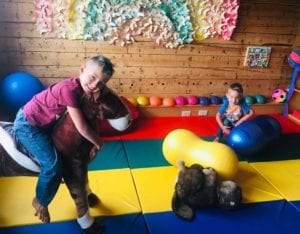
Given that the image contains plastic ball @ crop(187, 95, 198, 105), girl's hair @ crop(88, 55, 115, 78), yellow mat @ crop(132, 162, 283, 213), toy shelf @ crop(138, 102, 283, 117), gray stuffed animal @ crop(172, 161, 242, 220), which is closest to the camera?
girl's hair @ crop(88, 55, 115, 78)

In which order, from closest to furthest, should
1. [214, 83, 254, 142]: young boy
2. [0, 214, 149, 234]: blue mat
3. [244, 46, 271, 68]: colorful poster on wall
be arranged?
1. [0, 214, 149, 234]: blue mat
2. [214, 83, 254, 142]: young boy
3. [244, 46, 271, 68]: colorful poster on wall

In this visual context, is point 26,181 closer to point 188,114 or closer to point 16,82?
point 16,82

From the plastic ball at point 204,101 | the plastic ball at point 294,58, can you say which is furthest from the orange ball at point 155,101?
the plastic ball at point 294,58

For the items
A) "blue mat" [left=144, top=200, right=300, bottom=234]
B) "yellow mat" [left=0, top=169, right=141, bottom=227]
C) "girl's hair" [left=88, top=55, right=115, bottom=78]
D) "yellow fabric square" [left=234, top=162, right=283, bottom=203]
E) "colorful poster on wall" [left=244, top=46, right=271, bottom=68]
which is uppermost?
"girl's hair" [left=88, top=55, right=115, bottom=78]

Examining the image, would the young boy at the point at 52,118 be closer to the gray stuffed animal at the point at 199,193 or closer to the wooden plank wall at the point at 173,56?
the gray stuffed animal at the point at 199,193

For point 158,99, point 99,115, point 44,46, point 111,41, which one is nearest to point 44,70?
point 44,46

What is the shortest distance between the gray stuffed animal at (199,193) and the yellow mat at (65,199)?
0.33m

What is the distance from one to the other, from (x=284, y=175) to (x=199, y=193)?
3.55ft

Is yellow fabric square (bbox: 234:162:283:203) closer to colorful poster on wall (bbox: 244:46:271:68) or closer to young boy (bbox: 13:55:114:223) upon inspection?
young boy (bbox: 13:55:114:223)

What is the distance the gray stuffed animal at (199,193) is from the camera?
91.0 inches

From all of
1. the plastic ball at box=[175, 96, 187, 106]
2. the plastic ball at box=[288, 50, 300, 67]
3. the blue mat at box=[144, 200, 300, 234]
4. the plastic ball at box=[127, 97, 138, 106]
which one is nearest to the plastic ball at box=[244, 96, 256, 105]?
A: the plastic ball at box=[288, 50, 300, 67]

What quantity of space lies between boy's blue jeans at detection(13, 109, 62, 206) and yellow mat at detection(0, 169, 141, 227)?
370 mm

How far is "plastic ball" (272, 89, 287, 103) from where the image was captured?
456cm

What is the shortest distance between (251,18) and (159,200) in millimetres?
2993
